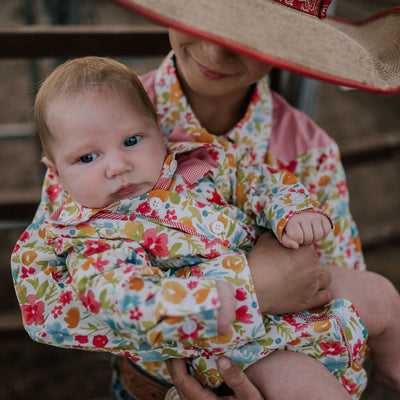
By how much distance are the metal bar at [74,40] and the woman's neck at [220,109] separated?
0.37 m

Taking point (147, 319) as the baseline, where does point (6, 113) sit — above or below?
below

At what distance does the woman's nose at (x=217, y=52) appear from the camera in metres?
1.03

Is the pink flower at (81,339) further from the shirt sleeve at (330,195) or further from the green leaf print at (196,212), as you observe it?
the shirt sleeve at (330,195)

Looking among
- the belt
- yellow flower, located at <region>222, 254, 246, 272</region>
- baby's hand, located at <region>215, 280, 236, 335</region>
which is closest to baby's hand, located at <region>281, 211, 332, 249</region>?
yellow flower, located at <region>222, 254, 246, 272</region>

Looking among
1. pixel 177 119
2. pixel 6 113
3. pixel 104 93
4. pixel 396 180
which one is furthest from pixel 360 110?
pixel 104 93

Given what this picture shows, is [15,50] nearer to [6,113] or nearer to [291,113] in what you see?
[291,113]

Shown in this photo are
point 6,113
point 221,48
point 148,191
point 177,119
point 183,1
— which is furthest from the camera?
point 6,113

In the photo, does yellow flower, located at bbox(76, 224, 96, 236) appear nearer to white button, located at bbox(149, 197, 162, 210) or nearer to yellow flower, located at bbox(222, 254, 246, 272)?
white button, located at bbox(149, 197, 162, 210)

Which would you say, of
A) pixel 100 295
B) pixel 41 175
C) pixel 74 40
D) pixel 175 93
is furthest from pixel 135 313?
pixel 41 175

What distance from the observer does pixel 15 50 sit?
5.12ft

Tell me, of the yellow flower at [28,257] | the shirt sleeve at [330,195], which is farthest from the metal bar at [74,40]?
the yellow flower at [28,257]

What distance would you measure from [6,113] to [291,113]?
3.56 meters

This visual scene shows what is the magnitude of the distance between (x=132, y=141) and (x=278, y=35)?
45 cm

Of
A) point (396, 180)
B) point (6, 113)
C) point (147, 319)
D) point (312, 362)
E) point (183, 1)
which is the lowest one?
point (6, 113)
